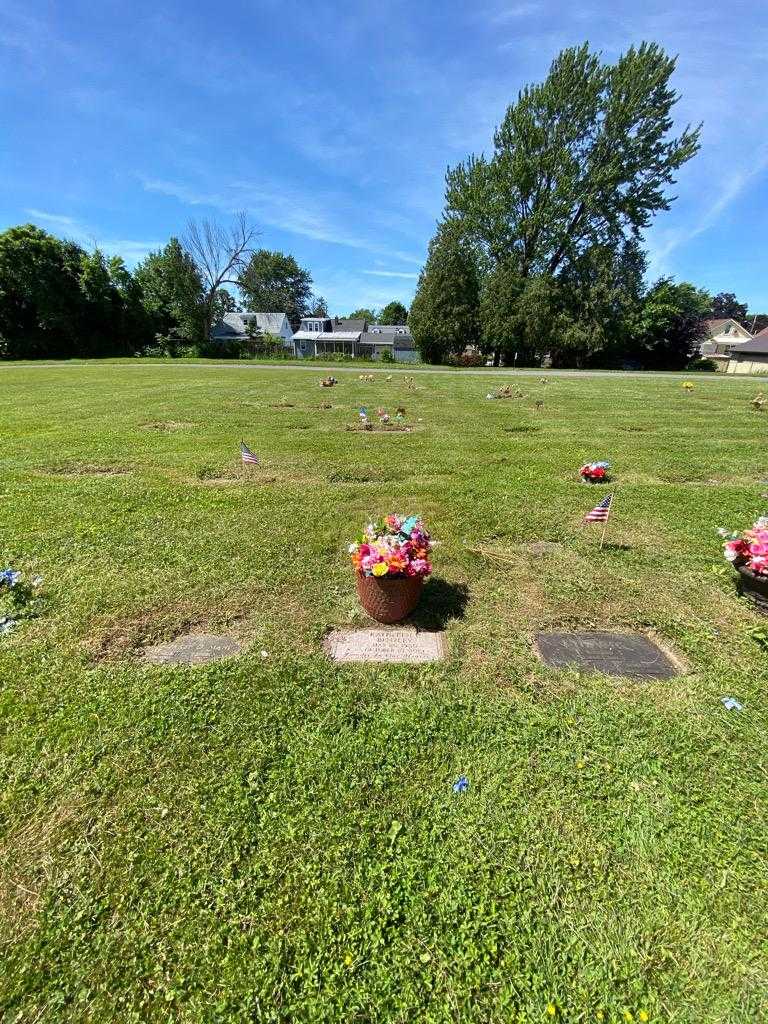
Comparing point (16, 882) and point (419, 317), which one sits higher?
point (419, 317)

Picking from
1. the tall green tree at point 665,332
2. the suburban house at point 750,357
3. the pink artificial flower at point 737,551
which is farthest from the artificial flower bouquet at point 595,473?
the suburban house at point 750,357

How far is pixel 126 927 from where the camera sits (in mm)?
1444

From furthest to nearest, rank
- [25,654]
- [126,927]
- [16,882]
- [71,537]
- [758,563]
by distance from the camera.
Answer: [71,537] < [758,563] < [25,654] < [16,882] < [126,927]

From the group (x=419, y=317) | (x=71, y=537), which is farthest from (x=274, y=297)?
(x=71, y=537)

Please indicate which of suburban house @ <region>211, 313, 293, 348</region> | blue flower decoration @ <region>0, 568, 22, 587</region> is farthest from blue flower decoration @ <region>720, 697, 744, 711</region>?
suburban house @ <region>211, 313, 293, 348</region>

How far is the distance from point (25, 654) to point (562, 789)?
2912mm

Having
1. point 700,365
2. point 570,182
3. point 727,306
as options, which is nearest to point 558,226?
point 570,182

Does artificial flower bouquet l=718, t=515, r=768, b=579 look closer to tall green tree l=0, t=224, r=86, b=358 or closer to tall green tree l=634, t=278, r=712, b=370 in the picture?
tall green tree l=634, t=278, r=712, b=370

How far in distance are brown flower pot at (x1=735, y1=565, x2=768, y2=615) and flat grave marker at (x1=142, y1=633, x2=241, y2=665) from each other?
Result: 3.48 meters

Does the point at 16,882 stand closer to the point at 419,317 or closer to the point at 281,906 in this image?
the point at 281,906

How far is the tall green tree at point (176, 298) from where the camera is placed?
117 ft

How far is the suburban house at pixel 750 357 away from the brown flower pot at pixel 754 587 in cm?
→ 4413

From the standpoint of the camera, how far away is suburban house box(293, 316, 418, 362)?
53.2 metres

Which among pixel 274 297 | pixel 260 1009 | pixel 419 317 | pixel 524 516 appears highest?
pixel 274 297
